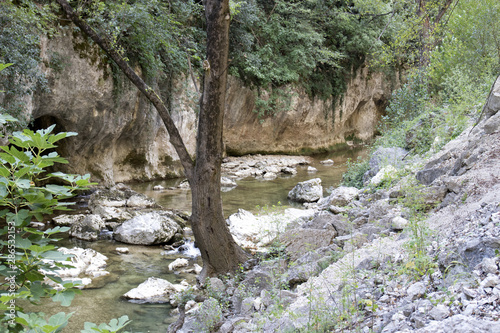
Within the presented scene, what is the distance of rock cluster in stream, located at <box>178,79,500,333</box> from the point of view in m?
2.20

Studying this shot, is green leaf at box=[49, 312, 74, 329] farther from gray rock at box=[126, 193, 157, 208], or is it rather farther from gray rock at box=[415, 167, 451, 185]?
gray rock at box=[126, 193, 157, 208]

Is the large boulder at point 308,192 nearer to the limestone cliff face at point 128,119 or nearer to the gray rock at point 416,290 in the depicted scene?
the limestone cliff face at point 128,119

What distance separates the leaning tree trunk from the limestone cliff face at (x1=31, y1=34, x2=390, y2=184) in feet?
21.4

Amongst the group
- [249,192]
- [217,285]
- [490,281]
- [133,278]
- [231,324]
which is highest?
[490,281]

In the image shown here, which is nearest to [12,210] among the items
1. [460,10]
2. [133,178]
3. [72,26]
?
[72,26]

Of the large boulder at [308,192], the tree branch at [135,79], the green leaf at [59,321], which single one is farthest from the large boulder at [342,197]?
the green leaf at [59,321]

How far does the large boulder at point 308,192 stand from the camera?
1110 centimetres

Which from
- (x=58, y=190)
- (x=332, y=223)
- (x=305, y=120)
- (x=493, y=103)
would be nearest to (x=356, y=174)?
(x=332, y=223)

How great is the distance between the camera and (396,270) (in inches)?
113

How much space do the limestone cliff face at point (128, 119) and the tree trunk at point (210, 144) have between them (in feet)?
19.5

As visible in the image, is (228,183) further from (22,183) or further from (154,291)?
(22,183)

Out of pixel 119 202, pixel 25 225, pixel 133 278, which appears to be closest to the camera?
pixel 25 225

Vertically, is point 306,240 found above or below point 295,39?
below

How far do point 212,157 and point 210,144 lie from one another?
17cm
